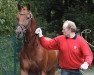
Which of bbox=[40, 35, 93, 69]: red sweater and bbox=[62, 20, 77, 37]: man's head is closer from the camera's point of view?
bbox=[62, 20, 77, 37]: man's head

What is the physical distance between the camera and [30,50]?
1105cm

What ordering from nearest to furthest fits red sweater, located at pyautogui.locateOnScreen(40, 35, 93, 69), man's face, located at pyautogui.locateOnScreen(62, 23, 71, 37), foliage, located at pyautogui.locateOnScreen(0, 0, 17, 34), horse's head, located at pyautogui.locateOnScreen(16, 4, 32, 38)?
1. man's face, located at pyautogui.locateOnScreen(62, 23, 71, 37)
2. red sweater, located at pyautogui.locateOnScreen(40, 35, 93, 69)
3. horse's head, located at pyautogui.locateOnScreen(16, 4, 32, 38)
4. foliage, located at pyautogui.locateOnScreen(0, 0, 17, 34)

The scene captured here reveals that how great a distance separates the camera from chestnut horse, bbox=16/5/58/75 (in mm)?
10625

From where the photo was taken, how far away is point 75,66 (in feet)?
30.2

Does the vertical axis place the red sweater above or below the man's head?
below

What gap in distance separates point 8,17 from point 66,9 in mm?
8473

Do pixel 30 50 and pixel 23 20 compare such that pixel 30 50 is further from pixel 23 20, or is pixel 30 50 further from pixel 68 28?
pixel 68 28

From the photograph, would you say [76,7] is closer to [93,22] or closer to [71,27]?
[93,22]

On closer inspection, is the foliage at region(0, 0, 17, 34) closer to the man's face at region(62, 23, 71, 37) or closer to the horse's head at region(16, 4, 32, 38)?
the horse's head at region(16, 4, 32, 38)

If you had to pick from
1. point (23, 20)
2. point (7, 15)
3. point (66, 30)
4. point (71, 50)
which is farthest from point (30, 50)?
point (7, 15)

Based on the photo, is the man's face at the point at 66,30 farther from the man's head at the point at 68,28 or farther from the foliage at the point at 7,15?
the foliage at the point at 7,15

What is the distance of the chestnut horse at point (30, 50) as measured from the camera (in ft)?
34.9

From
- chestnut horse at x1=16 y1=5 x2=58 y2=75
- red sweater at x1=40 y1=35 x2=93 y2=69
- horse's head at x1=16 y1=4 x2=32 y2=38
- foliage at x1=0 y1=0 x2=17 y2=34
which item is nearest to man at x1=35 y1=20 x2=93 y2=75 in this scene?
red sweater at x1=40 y1=35 x2=93 y2=69

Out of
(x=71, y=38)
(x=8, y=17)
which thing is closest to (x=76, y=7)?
(x=8, y=17)
